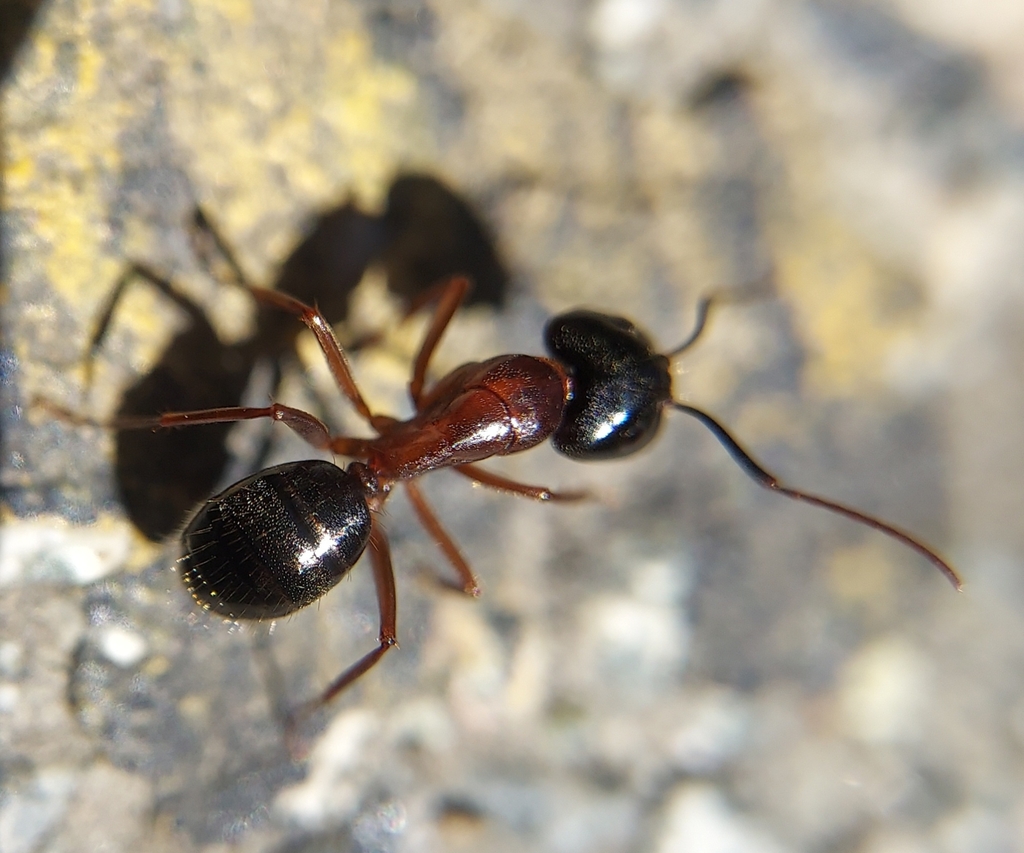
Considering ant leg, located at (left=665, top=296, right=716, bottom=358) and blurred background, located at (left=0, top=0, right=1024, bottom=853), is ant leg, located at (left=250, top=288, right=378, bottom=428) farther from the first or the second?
ant leg, located at (left=665, top=296, right=716, bottom=358)

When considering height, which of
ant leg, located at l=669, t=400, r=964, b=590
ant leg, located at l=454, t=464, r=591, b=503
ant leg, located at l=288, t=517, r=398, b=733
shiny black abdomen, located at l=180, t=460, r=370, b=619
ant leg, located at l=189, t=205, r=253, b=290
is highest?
ant leg, located at l=189, t=205, r=253, b=290

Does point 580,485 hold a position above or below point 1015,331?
below

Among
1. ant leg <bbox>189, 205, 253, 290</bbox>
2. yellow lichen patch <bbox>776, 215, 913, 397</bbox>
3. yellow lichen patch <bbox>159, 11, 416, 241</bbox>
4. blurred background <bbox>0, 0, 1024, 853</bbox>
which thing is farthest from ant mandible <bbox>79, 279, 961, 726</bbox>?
yellow lichen patch <bbox>776, 215, 913, 397</bbox>

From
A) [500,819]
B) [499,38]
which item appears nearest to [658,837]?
[500,819]

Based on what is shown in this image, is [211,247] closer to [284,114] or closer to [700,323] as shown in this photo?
[284,114]

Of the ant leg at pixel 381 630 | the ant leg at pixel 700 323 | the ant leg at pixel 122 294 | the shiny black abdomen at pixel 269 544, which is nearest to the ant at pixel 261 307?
the ant leg at pixel 122 294

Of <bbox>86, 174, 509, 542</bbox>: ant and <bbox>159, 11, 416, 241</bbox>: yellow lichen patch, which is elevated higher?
<bbox>159, 11, 416, 241</bbox>: yellow lichen patch

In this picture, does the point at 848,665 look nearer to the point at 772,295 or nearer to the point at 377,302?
the point at 772,295

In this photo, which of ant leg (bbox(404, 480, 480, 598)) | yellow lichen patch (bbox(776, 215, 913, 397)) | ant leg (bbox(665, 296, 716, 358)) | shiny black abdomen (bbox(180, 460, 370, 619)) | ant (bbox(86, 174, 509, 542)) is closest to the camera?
shiny black abdomen (bbox(180, 460, 370, 619))
